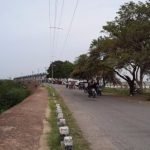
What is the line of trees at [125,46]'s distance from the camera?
45.6 meters

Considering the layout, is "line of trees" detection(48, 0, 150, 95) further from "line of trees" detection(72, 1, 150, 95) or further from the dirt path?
the dirt path

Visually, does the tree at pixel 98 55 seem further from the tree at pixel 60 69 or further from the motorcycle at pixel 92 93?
the tree at pixel 60 69

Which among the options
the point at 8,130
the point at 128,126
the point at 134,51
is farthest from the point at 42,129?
the point at 134,51

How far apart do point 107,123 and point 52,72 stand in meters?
138

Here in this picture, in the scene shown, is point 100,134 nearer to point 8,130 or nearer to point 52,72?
point 8,130

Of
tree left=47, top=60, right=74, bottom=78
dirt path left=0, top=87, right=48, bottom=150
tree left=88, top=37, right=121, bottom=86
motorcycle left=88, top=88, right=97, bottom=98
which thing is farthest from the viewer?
tree left=47, top=60, right=74, bottom=78

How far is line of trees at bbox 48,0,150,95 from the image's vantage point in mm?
45594

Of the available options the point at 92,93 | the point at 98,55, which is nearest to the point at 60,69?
the point at 98,55

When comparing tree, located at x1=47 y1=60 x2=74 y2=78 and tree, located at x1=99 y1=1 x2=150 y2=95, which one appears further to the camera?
tree, located at x1=47 y1=60 x2=74 y2=78

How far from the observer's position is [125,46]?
48.0 m

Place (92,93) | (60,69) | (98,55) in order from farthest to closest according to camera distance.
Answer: (60,69) < (98,55) < (92,93)

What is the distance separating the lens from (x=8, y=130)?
1474 cm

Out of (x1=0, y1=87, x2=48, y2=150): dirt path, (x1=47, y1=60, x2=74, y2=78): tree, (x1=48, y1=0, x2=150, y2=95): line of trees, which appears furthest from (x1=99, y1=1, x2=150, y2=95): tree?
(x1=47, y1=60, x2=74, y2=78): tree

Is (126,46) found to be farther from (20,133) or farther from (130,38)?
(20,133)
